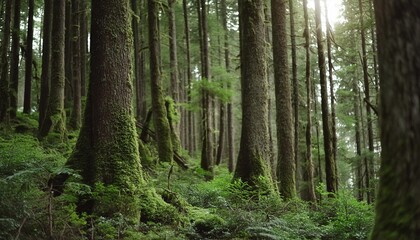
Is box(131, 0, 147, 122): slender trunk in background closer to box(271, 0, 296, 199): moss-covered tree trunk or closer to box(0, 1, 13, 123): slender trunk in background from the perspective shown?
box(0, 1, 13, 123): slender trunk in background

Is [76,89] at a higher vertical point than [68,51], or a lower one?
lower

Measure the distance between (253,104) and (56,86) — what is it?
876 cm

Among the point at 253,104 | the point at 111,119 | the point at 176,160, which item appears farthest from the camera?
the point at 176,160

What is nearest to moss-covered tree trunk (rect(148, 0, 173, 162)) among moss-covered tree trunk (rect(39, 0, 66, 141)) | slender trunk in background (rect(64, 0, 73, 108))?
moss-covered tree trunk (rect(39, 0, 66, 141))

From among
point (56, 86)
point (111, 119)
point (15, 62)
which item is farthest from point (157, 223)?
point (15, 62)

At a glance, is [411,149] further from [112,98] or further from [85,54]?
[85,54]

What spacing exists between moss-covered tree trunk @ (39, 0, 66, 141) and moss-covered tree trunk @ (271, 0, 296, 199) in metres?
8.50

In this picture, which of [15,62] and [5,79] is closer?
[5,79]

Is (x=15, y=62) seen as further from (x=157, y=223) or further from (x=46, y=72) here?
(x=157, y=223)

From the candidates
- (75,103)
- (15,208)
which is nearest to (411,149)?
Result: (15,208)

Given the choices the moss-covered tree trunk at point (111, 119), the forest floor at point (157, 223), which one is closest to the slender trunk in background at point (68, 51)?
the forest floor at point (157, 223)

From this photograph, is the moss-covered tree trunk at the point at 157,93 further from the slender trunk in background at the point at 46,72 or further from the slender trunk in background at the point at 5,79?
the slender trunk in background at the point at 5,79

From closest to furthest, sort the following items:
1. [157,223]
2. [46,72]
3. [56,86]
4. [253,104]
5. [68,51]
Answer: [157,223] → [253,104] → [56,86] → [46,72] → [68,51]

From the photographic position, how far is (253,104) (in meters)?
11.5
